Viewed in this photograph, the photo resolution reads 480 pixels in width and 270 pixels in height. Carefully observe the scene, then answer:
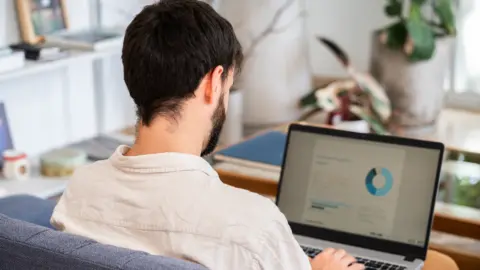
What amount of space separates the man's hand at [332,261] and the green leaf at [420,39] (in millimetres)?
2676

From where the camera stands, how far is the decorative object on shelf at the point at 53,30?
124 inches

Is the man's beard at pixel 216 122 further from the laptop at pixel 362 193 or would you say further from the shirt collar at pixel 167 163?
the laptop at pixel 362 193

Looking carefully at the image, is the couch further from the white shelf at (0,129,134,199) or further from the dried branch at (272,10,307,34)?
the dried branch at (272,10,307,34)

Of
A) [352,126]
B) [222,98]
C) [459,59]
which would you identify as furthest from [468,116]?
[222,98]

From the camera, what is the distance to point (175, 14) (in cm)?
127

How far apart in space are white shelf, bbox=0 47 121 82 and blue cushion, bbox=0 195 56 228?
0.75 metres

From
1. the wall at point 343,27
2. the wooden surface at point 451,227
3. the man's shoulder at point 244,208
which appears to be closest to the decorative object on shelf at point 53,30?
the wooden surface at point 451,227

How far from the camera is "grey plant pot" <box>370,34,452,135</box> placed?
418 cm

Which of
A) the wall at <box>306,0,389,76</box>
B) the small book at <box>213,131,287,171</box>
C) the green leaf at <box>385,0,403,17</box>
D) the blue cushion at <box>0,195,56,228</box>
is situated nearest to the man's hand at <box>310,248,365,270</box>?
the small book at <box>213,131,287,171</box>

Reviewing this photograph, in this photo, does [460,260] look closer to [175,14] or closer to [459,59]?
[175,14]

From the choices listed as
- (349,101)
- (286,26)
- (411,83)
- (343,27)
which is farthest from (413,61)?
(343,27)

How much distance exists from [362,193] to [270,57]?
2374mm

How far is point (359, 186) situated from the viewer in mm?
1787

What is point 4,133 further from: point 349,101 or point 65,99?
point 349,101
